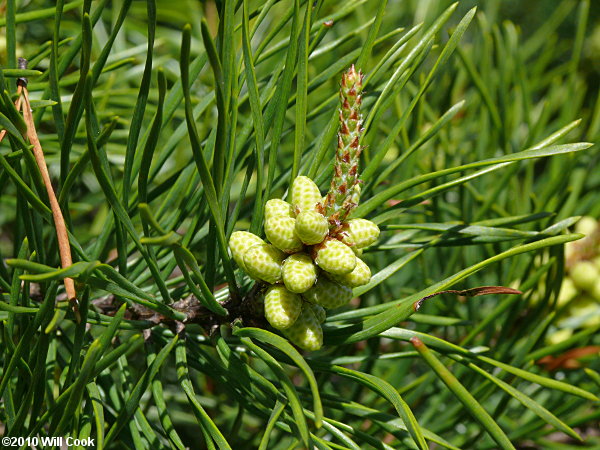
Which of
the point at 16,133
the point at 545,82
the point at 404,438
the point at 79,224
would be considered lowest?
the point at 404,438

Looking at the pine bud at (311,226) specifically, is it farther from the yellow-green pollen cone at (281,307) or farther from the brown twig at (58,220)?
the brown twig at (58,220)

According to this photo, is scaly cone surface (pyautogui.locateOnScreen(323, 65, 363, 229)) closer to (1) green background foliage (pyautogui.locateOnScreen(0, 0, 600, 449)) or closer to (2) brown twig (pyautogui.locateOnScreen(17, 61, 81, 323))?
(1) green background foliage (pyautogui.locateOnScreen(0, 0, 600, 449))

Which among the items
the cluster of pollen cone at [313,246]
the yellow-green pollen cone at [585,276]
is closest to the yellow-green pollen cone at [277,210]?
the cluster of pollen cone at [313,246]

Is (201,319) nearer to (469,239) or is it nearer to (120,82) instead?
(469,239)

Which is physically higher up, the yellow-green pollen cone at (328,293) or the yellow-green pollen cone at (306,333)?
the yellow-green pollen cone at (328,293)

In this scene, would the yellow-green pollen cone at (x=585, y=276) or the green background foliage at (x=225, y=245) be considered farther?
the yellow-green pollen cone at (x=585, y=276)

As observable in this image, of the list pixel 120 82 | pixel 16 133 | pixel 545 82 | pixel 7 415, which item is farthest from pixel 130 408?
pixel 545 82

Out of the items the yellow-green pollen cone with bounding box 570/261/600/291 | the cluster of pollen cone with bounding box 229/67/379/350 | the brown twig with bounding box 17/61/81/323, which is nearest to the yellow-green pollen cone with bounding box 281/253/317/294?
the cluster of pollen cone with bounding box 229/67/379/350
